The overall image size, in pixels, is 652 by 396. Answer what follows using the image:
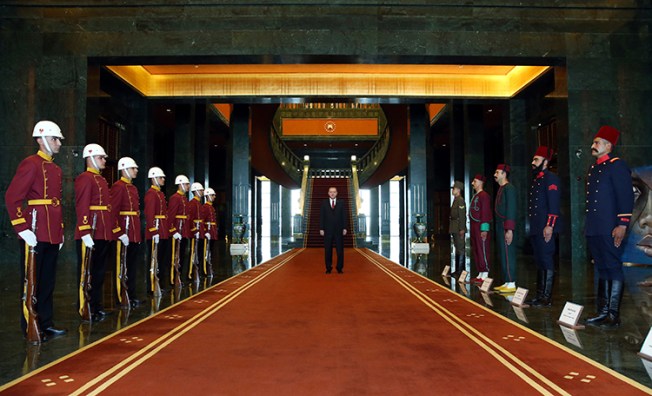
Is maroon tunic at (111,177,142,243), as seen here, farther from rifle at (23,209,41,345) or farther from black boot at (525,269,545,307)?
black boot at (525,269,545,307)

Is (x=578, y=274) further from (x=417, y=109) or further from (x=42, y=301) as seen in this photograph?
(x=417, y=109)

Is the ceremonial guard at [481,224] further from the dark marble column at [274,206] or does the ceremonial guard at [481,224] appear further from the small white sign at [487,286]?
the dark marble column at [274,206]

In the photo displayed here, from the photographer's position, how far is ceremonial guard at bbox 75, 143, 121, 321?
4.70m

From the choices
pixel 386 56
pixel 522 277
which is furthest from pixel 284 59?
pixel 522 277

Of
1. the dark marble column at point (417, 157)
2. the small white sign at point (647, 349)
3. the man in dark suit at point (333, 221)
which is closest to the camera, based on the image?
the small white sign at point (647, 349)

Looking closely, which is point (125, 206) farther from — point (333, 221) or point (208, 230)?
point (333, 221)

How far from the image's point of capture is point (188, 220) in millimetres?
8008

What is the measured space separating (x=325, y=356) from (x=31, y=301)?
2.38m

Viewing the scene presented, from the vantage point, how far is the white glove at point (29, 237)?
12.9 ft

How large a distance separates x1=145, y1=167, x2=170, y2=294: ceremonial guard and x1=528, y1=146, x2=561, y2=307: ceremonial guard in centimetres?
437

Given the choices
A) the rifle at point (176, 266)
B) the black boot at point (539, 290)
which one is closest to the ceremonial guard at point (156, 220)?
the rifle at point (176, 266)

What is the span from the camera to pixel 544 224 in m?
5.66

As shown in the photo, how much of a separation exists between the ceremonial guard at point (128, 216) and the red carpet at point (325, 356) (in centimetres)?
72

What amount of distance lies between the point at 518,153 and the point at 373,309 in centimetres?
1073
